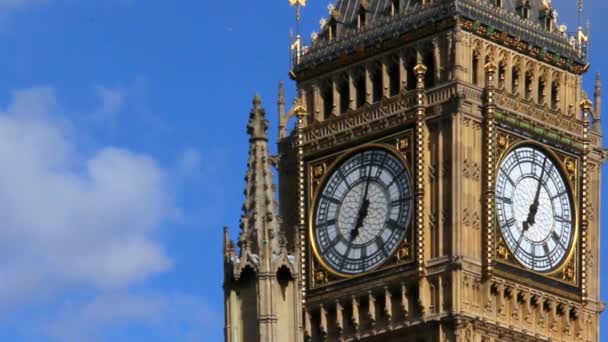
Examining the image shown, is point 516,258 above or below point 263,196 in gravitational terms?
above

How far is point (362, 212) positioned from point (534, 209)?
4147mm

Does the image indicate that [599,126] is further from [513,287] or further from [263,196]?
[263,196]

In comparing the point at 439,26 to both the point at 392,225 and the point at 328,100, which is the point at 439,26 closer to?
the point at 328,100

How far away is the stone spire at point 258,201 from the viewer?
27.9 m

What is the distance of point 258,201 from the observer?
91.9 ft

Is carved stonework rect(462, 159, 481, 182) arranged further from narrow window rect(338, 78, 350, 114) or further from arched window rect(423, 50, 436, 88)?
narrow window rect(338, 78, 350, 114)

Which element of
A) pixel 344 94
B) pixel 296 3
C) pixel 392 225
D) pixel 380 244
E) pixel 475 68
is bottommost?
pixel 380 244

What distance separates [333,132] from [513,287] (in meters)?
6.07

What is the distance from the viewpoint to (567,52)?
59.8 metres

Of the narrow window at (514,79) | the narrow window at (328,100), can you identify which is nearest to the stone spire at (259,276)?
the narrow window at (514,79)

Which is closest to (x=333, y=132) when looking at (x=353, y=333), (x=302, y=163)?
(x=302, y=163)

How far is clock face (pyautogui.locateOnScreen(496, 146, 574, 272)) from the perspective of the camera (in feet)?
187

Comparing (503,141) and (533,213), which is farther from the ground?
(503,141)

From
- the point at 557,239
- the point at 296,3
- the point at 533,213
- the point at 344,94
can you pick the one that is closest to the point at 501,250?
the point at 533,213
